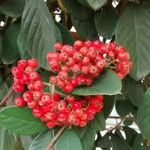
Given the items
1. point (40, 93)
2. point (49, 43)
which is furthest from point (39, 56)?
point (40, 93)

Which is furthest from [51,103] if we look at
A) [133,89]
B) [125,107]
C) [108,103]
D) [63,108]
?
[125,107]

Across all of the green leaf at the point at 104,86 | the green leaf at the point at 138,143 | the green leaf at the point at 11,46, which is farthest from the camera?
the green leaf at the point at 138,143

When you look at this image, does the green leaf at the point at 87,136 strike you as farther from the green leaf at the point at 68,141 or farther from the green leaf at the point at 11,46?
the green leaf at the point at 11,46

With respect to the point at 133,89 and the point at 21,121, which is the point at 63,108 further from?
the point at 133,89

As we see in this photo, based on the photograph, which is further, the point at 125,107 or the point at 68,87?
the point at 125,107

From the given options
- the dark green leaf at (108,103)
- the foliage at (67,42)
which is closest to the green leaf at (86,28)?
the foliage at (67,42)

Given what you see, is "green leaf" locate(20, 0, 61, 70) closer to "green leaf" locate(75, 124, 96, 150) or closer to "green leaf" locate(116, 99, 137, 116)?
"green leaf" locate(75, 124, 96, 150)

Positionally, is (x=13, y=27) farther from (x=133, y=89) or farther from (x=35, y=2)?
(x=133, y=89)

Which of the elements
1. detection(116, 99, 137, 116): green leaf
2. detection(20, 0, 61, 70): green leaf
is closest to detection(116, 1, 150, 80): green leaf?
detection(20, 0, 61, 70): green leaf
